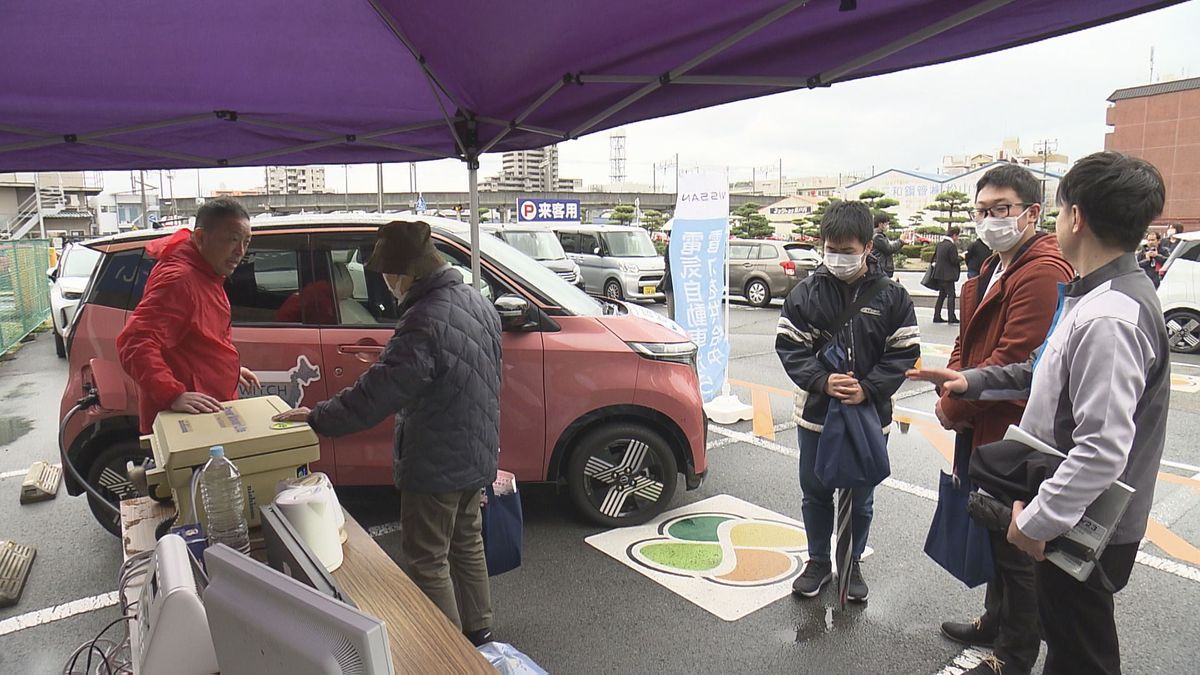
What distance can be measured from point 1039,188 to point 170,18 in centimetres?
324

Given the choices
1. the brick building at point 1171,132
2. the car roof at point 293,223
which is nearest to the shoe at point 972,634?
the car roof at point 293,223

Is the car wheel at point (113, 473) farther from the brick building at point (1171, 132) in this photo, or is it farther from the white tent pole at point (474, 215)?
the brick building at point (1171, 132)

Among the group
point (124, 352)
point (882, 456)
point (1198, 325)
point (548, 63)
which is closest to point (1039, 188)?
point (882, 456)

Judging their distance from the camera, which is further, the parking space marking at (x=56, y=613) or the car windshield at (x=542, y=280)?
the car windshield at (x=542, y=280)

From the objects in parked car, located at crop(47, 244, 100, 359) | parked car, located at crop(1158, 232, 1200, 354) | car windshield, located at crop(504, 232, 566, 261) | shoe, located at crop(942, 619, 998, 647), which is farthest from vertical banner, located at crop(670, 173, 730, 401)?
car windshield, located at crop(504, 232, 566, 261)

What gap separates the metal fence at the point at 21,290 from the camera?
1143cm

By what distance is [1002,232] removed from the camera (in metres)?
2.71

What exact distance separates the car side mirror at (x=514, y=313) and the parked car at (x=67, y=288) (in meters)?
8.16

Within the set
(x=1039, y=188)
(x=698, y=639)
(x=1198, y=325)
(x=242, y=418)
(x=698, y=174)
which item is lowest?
(x=698, y=639)

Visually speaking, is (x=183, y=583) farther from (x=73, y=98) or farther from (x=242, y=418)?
(x=73, y=98)

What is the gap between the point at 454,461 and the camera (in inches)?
104

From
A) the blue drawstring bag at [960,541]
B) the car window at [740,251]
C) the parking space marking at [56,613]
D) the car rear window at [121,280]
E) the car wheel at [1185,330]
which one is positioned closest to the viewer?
the blue drawstring bag at [960,541]

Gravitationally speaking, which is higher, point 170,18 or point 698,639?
point 170,18

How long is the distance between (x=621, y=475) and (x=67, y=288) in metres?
9.86
